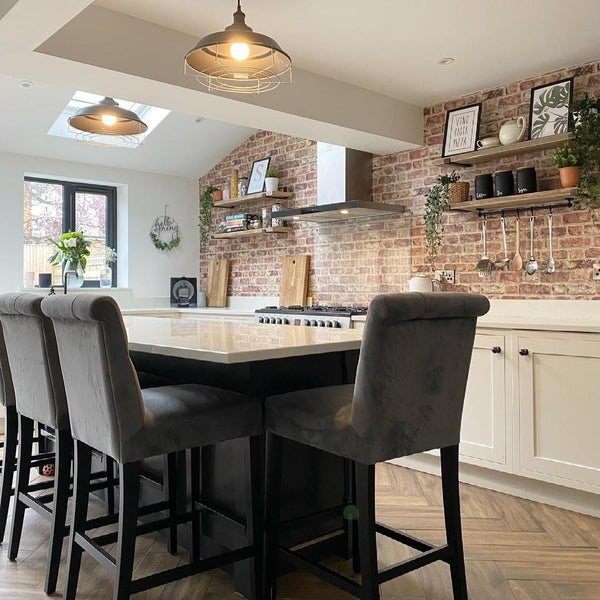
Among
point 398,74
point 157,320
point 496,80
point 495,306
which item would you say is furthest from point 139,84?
point 495,306

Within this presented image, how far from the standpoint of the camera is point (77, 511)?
79.0 inches

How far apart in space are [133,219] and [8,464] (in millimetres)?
3775

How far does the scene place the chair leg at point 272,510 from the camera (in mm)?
1997

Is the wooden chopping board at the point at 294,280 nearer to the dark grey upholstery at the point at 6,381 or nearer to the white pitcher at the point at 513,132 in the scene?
the white pitcher at the point at 513,132

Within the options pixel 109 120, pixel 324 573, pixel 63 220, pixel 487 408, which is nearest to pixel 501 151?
pixel 487 408

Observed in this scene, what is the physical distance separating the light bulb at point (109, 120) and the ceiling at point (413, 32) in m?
0.55

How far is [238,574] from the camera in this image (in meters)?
2.17

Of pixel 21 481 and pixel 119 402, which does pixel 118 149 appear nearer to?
pixel 21 481

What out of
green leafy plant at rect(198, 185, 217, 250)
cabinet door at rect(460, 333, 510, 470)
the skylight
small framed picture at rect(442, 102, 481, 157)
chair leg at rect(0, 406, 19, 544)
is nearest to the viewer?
chair leg at rect(0, 406, 19, 544)

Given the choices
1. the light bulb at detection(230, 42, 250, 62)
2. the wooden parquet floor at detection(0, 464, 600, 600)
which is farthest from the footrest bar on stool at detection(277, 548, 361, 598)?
the light bulb at detection(230, 42, 250, 62)

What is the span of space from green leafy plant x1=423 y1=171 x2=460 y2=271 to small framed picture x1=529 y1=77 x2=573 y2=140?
65 cm

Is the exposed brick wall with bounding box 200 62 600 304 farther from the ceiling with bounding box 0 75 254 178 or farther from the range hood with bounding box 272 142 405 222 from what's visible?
the ceiling with bounding box 0 75 254 178

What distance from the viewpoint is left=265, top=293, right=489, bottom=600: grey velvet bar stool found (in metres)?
1.68

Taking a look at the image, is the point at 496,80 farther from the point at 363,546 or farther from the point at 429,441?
the point at 363,546
